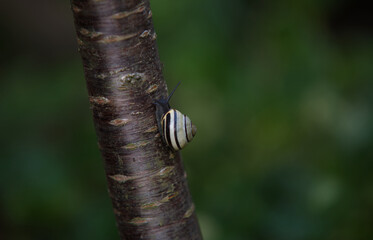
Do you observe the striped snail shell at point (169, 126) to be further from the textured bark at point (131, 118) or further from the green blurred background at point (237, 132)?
the green blurred background at point (237, 132)

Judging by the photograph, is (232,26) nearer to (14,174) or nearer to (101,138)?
(14,174)

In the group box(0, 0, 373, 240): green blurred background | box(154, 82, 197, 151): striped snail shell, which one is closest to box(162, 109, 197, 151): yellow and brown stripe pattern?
box(154, 82, 197, 151): striped snail shell

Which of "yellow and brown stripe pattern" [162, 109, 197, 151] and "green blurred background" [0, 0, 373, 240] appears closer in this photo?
"yellow and brown stripe pattern" [162, 109, 197, 151]

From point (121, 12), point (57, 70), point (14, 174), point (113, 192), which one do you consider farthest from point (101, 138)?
point (57, 70)

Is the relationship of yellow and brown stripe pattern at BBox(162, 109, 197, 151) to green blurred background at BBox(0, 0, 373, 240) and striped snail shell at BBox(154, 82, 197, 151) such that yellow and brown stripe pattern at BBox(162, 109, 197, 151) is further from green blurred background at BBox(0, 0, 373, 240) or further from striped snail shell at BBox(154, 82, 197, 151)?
green blurred background at BBox(0, 0, 373, 240)

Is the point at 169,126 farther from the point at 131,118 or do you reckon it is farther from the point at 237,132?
the point at 237,132

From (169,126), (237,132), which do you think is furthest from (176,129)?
(237,132)

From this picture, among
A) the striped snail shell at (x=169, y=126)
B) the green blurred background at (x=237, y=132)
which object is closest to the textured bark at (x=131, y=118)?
the striped snail shell at (x=169, y=126)
